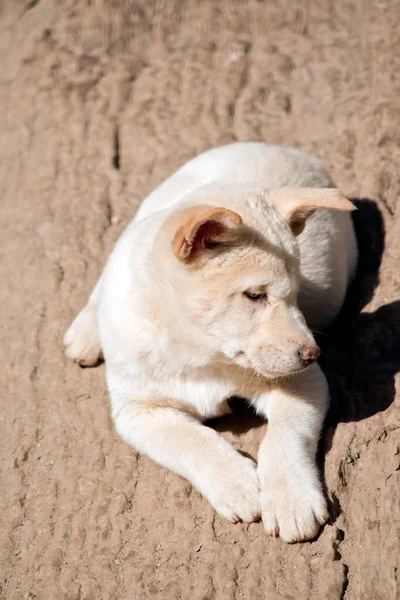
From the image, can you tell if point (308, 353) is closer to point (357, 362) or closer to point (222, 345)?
point (222, 345)

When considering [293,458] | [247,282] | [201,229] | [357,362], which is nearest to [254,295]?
[247,282]

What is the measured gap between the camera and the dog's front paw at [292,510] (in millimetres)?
3211

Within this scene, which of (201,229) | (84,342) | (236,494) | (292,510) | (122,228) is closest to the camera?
(201,229)

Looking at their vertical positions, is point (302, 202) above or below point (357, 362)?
above

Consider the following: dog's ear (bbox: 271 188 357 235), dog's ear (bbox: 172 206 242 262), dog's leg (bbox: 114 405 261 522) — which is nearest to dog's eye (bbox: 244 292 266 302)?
dog's ear (bbox: 172 206 242 262)

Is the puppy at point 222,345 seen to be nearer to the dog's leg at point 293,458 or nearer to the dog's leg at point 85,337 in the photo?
the dog's leg at point 293,458

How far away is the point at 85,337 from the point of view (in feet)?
15.2

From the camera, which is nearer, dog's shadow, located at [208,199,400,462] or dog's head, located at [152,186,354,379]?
dog's head, located at [152,186,354,379]

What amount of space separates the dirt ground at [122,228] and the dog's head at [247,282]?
74cm

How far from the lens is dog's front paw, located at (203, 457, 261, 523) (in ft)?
11.0

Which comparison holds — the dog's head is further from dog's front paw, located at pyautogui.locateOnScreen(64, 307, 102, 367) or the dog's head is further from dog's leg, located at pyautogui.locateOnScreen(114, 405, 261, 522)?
dog's front paw, located at pyautogui.locateOnScreen(64, 307, 102, 367)

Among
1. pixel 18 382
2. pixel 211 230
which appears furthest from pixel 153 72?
pixel 211 230

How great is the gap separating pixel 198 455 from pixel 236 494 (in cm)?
30

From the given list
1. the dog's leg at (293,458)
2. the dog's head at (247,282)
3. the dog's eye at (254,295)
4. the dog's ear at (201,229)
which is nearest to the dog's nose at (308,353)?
the dog's head at (247,282)
